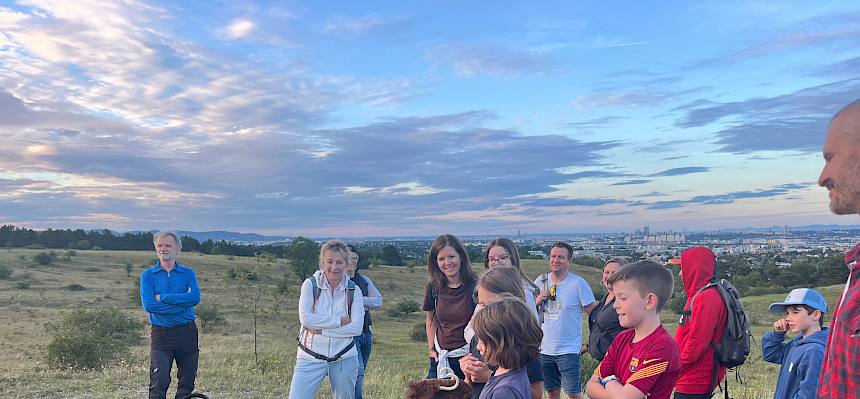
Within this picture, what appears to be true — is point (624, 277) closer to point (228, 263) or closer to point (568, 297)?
point (568, 297)

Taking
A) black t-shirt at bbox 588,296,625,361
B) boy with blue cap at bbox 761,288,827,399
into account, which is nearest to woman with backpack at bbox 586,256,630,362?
black t-shirt at bbox 588,296,625,361

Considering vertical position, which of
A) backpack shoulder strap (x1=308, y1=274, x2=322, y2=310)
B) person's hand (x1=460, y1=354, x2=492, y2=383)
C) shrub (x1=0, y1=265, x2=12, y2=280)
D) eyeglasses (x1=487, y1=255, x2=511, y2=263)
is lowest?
shrub (x1=0, y1=265, x2=12, y2=280)

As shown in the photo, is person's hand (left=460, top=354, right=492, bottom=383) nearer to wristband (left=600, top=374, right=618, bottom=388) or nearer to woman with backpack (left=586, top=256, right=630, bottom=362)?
wristband (left=600, top=374, right=618, bottom=388)

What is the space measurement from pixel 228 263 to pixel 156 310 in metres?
42.0

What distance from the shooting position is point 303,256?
126 feet

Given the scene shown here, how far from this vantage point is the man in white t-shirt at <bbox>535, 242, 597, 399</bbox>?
625cm

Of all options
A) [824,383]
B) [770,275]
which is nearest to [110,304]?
[824,383]

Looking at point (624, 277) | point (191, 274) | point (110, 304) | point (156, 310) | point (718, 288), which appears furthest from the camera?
point (110, 304)

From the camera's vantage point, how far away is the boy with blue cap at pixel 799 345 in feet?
12.4

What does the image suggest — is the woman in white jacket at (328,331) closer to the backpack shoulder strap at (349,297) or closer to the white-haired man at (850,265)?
the backpack shoulder strap at (349,297)

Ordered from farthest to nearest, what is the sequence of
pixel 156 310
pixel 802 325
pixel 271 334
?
pixel 271 334 → pixel 156 310 → pixel 802 325

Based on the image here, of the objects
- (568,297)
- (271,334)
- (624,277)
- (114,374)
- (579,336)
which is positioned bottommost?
(271,334)

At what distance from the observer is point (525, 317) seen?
10.4ft

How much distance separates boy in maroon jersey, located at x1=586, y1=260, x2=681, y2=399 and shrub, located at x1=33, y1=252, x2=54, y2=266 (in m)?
45.1
